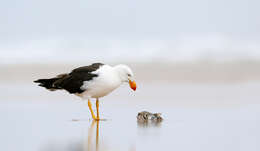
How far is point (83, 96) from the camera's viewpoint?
411 inches

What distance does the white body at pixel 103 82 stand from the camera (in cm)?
1001

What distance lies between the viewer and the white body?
1001 centimetres

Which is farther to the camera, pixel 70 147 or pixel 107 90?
pixel 107 90

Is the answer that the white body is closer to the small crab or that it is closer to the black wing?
the black wing

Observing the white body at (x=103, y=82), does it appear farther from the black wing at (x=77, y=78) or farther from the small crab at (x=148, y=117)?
the small crab at (x=148, y=117)

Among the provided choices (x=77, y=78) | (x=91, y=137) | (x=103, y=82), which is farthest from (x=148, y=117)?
(x=91, y=137)

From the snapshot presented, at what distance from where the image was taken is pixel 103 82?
32.8 ft

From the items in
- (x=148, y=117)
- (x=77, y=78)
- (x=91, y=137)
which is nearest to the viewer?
(x=91, y=137)

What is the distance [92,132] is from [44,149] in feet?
5.20

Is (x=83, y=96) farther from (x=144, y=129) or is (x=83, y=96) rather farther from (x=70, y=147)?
(x=70, y=147)

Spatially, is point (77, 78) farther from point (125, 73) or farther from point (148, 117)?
point (148, 117)

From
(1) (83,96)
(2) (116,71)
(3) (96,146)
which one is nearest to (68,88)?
(1) (83,96)

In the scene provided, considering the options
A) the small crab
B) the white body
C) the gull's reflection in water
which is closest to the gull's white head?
the white body

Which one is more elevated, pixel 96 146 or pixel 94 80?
pixel 94 80
